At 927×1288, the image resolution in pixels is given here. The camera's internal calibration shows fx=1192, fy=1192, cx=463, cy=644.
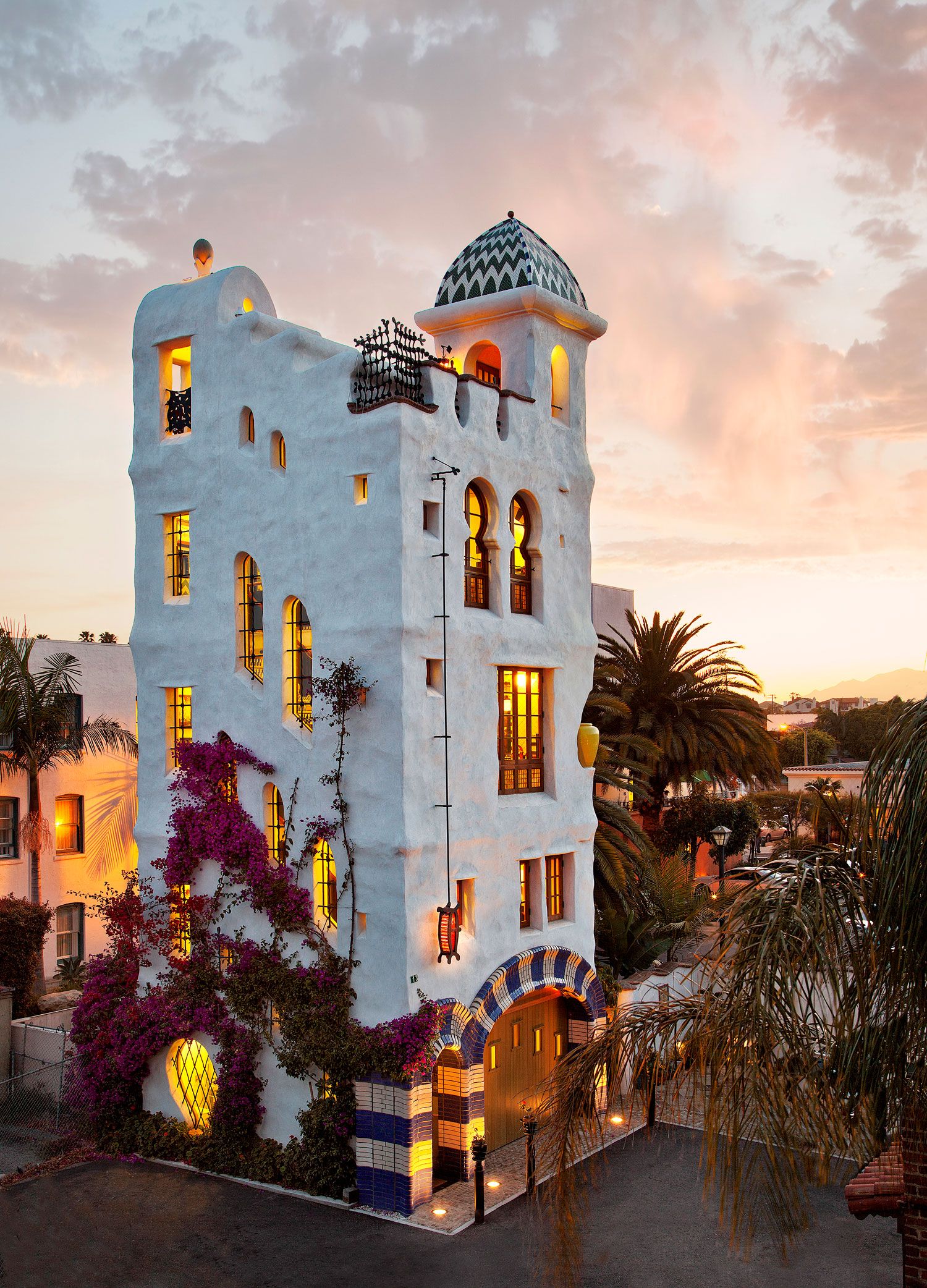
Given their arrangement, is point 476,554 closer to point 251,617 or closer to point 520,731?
point 520,731

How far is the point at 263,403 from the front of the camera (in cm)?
1870

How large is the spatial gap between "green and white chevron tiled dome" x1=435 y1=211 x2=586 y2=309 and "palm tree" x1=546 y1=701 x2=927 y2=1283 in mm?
13749

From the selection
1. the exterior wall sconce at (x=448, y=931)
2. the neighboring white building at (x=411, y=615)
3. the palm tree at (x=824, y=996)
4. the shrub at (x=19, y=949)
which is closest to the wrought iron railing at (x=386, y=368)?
the neighboring white building at (x=411, y=615)

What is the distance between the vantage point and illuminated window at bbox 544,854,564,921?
19969 millimetres

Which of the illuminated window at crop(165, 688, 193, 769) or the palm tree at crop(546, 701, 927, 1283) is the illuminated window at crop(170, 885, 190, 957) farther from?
the palm tree at crop(546, 701, 927, 1283)

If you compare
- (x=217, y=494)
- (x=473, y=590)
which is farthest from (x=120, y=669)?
(x=473, y=590)

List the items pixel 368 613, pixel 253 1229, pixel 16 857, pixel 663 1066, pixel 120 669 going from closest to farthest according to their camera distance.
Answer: pixel 663 1066
pixel 253 1229
pixel 368 613
pixel 16 857
pixel 120 669

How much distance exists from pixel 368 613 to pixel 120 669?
56.1 feet

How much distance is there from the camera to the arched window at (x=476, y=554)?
18594 mm

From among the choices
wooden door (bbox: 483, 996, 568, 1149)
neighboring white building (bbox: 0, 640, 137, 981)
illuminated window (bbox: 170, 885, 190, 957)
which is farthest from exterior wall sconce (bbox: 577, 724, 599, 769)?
neighboring white building (bbox: 0, 640, 137, 981)

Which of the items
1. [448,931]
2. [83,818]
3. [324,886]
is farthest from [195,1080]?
[83,818]

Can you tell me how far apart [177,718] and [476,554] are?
5.87 metres

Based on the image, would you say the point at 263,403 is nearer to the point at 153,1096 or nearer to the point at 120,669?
the point at 153,1096

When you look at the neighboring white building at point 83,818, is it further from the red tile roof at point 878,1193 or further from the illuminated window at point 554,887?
the red tile roof at point 878,1193
